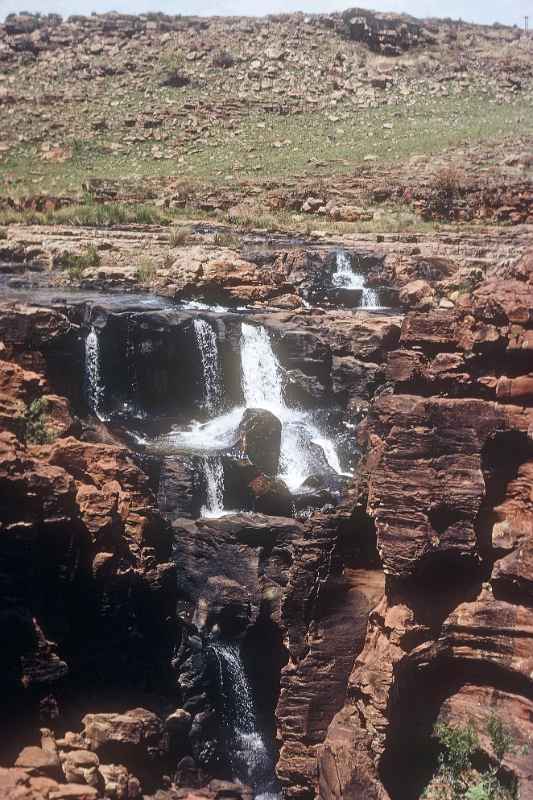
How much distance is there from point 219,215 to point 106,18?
92.7 ft

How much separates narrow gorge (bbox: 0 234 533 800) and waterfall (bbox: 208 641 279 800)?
0.03 m

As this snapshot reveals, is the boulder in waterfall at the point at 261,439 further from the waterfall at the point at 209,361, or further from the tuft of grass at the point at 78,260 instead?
the tuft of grass at the point at 78,260

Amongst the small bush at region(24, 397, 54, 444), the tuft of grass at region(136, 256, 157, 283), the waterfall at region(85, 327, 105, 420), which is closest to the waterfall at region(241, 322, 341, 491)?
the waterfall at region(85, 327, 105, 420)

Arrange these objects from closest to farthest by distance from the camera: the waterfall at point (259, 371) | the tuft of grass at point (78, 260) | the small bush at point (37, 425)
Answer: the small bush at point (37, 425) → the waterfall at point (259, 371) → the tuft of grass at point (78, 260)

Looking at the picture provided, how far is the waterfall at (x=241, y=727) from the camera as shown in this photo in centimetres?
1182

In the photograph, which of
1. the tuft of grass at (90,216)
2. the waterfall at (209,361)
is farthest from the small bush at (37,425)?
the tuft of grass at (90,216)

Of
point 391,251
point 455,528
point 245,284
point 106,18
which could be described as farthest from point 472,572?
point 106,18

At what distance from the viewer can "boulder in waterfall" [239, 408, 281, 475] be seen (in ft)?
54.3

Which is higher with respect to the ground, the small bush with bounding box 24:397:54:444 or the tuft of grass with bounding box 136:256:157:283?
the tuft of grass with bounding box 136:256:157:283

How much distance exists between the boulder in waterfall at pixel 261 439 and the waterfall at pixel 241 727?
178 inches

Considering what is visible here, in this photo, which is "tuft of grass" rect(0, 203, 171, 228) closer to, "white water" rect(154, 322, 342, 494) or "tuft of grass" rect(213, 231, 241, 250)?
"tuft of grass" rect(213, 231, 241, 250)

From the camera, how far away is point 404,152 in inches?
1563

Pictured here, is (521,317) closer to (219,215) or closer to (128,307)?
(128,307)

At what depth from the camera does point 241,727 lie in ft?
41.4
